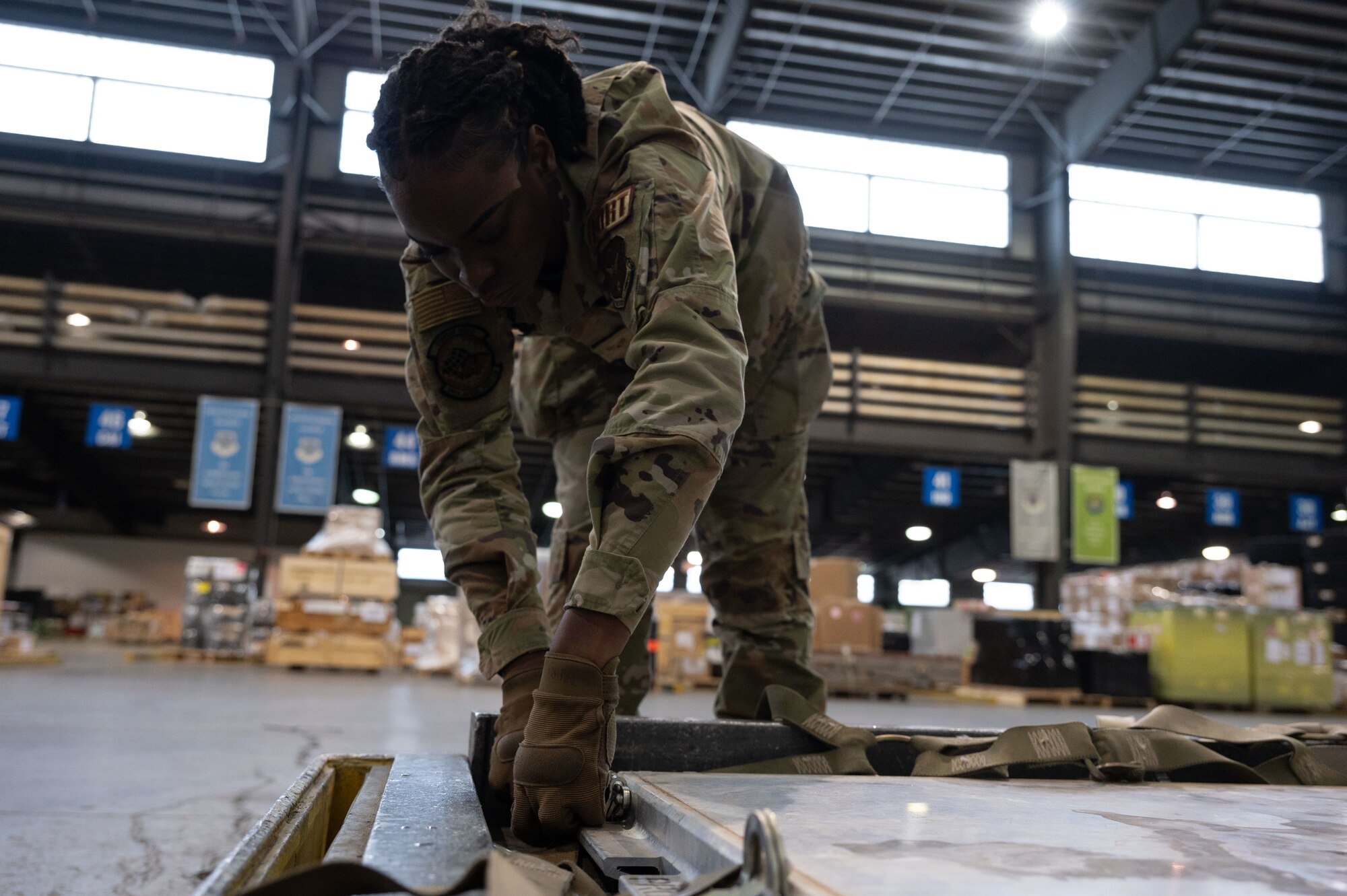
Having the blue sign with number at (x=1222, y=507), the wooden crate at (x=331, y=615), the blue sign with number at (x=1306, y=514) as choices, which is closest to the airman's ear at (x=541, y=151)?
the wooden crate at (x=331, y=615)

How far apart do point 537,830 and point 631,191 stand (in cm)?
92

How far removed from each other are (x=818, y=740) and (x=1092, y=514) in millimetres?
12399

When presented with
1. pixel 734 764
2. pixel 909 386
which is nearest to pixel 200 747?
pixel 734 764

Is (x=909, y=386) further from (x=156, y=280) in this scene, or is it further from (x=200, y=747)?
(x=200, y=747)

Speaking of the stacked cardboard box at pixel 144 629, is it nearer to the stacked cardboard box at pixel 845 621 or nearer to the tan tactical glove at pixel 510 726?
the stacked cardboard box at pixel 845 621

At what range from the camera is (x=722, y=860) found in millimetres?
828

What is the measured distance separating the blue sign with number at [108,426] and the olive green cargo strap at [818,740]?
13404 millimetres

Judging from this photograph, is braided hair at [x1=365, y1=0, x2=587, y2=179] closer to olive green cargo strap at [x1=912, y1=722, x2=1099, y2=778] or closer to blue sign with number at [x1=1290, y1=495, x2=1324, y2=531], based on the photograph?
olive green cargo strap at [x1=912, y1=722, x2=1099, y2=778]

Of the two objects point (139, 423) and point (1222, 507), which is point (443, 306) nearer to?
point (1222, 507)

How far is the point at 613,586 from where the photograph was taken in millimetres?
1261

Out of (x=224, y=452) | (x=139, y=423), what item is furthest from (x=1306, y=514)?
(x=139, y=423)

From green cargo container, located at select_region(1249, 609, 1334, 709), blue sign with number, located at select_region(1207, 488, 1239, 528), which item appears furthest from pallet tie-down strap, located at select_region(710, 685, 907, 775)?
blue sign with number, located at select_region(1207, 488, 1239, 528)

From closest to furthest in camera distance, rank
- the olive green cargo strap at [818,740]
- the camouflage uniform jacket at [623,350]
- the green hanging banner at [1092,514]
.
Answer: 1. the camouflage uniform jacket at [623,350]
2. the olive green cargo strap at [818,740]
3. the green hanging banner at [1092,514]

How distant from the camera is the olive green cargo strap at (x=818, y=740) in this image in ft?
5.20
